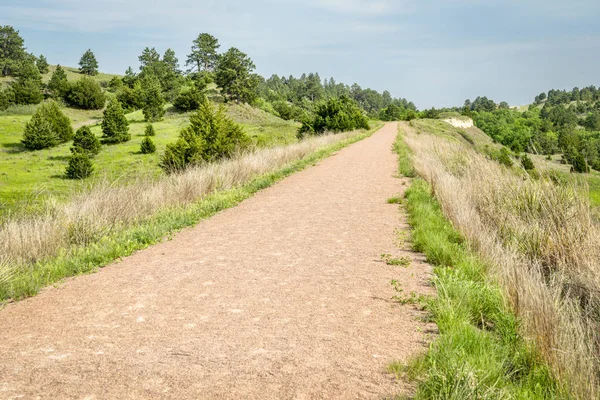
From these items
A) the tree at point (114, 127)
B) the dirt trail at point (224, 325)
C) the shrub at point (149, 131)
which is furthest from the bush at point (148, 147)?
the dirt trail at point (224, 325)

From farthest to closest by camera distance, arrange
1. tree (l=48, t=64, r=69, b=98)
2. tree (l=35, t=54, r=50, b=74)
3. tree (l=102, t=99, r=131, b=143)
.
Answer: tree (l=35, t=54, r=50, b=74) < tree (l=48, t=64, r=69, b=98) < tree (l=102, t=99, r=131, b=143)

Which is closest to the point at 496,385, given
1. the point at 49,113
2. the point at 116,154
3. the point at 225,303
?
the point at 225,303

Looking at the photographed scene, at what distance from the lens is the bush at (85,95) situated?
222 ft

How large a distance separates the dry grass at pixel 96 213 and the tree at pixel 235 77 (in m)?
60.0

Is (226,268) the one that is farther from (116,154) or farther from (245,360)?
(116,154)

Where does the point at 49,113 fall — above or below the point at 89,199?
above

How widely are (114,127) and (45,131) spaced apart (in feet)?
22.6

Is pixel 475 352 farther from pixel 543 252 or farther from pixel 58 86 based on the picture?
pixel 58 86

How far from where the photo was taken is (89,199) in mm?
7930

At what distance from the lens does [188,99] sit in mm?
64938

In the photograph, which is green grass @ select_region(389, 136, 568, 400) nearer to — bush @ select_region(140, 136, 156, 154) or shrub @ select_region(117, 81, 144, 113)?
bush @ select_region(140, 136, 156, 154)

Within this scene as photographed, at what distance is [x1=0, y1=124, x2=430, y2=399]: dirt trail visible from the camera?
113 inches

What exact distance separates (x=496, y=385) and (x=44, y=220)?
711 centimetres

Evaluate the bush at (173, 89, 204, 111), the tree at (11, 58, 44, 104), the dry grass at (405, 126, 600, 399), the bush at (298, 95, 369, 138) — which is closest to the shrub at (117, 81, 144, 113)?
the bush at (173, 89, 204, 111)
